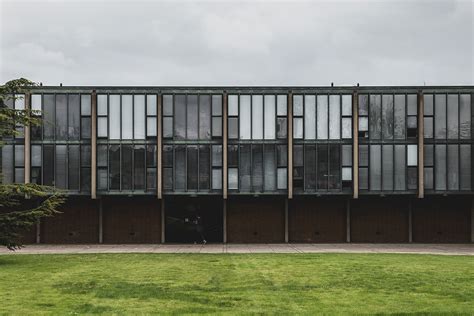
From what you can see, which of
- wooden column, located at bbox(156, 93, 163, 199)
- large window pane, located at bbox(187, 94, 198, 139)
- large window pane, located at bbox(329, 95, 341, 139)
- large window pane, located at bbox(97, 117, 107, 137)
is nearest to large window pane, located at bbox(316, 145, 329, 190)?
large window pane, located at bbox(329, 95, 341, 139)

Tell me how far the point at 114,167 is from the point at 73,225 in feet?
18.1

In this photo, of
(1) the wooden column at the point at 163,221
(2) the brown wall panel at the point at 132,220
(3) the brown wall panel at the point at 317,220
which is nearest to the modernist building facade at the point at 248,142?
(1) the wooden column at the point at 163,221


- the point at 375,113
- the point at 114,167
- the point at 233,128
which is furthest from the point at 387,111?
the point at 114,167

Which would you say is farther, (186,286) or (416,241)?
(416,241)

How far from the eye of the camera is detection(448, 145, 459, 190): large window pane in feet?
128

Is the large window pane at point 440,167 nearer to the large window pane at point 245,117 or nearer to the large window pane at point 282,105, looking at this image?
the large window pane at point 282,105

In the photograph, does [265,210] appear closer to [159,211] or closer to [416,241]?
[159,211]

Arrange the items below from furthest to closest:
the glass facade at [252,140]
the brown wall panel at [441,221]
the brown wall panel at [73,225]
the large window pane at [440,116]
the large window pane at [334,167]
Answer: the brown wall panel at [441,221]
the brown wall panel at [73,225]
the large window pane at [440,116]
the large window pane at [334,167]
the glass facade at [252,140]

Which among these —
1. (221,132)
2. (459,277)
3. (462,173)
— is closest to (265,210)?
(221,132)

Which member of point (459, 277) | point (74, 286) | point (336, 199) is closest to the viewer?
point (74, 286)

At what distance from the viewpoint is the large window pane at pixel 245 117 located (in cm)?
3909

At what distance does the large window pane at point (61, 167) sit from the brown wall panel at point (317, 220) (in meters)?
15.2

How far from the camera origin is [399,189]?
3903 centimetres

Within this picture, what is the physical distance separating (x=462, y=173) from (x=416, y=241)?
5847mm
